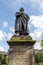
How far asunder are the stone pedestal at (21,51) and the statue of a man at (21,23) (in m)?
0.47

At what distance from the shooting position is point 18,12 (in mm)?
14148

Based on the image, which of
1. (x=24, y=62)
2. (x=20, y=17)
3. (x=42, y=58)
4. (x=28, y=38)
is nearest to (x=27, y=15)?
(x=20, y=17)

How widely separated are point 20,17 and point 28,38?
128cm

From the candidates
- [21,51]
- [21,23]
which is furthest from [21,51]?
[21,23]

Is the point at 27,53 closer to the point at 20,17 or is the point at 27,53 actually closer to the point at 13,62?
the point at 13,62

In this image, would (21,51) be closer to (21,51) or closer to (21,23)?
(21,51)

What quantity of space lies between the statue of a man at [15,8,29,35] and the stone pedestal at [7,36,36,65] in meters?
0.47

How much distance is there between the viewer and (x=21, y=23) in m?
14.0

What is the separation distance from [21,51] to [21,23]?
59.9 inches

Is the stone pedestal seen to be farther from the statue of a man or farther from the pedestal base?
the statue of a man

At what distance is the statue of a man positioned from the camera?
45.4 ft

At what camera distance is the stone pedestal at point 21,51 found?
43.7ft

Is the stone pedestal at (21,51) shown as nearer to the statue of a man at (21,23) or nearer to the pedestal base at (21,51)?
the pedestal base at (21,51)

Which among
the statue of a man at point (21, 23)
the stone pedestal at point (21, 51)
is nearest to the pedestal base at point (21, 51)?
the stone pedestal at point (21, 51)
